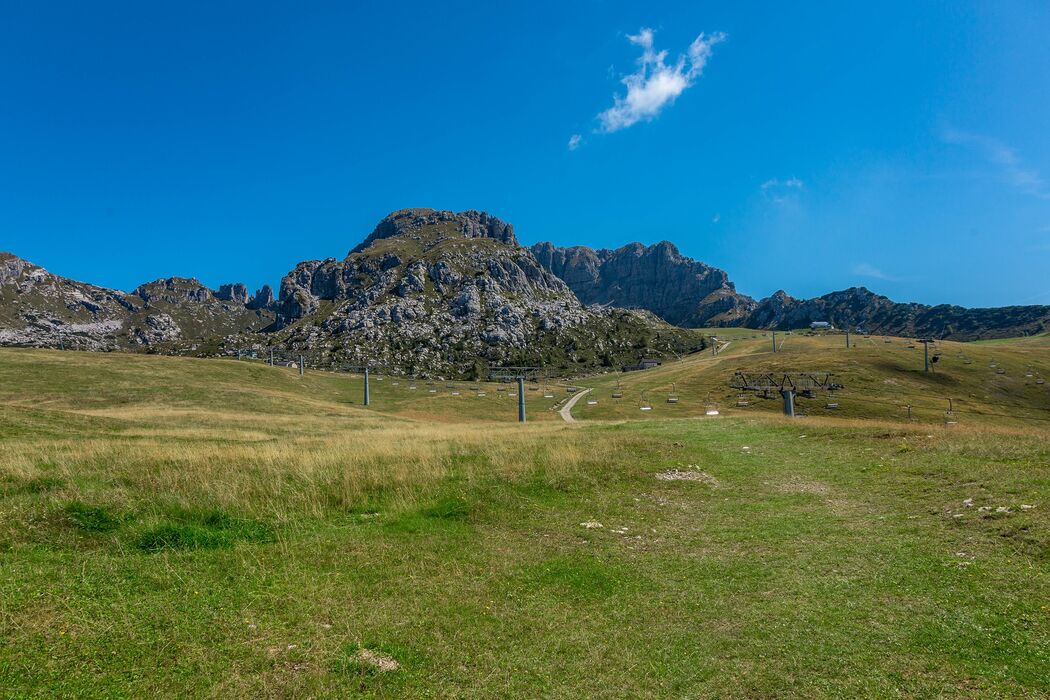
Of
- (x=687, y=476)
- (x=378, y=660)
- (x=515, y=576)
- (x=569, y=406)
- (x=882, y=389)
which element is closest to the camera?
(x=378, y=660)

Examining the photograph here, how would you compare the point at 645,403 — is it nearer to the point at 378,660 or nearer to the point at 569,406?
the point at 569,406

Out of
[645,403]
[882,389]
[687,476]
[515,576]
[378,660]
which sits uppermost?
[378,660]

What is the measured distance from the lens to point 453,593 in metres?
8.35

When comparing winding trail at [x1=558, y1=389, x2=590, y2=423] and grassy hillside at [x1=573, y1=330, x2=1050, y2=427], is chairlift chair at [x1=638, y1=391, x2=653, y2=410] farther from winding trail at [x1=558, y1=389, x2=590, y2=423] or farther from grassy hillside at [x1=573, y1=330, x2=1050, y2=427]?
winding trail at [x1=558, y1=389, x2=590, y2=423]

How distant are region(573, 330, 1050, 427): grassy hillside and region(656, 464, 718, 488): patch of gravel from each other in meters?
58.3

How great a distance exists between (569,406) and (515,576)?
297 feet

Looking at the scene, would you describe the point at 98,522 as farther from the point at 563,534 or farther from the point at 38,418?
the point at 38,418

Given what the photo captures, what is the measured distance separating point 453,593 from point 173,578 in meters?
4.49

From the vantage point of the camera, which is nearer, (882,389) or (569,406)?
(882,389)

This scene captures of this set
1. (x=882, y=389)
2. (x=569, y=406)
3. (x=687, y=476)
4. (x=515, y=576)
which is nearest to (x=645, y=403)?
(x=569, y=406)

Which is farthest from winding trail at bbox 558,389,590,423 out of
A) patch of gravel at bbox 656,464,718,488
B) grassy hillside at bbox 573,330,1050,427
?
patch of gravel at bbox 656,464,718,488

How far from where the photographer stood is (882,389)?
317 ft

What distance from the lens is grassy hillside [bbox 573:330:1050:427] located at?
83312 millimetres

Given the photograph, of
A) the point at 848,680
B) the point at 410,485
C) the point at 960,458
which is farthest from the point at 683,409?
the point at 848,680
